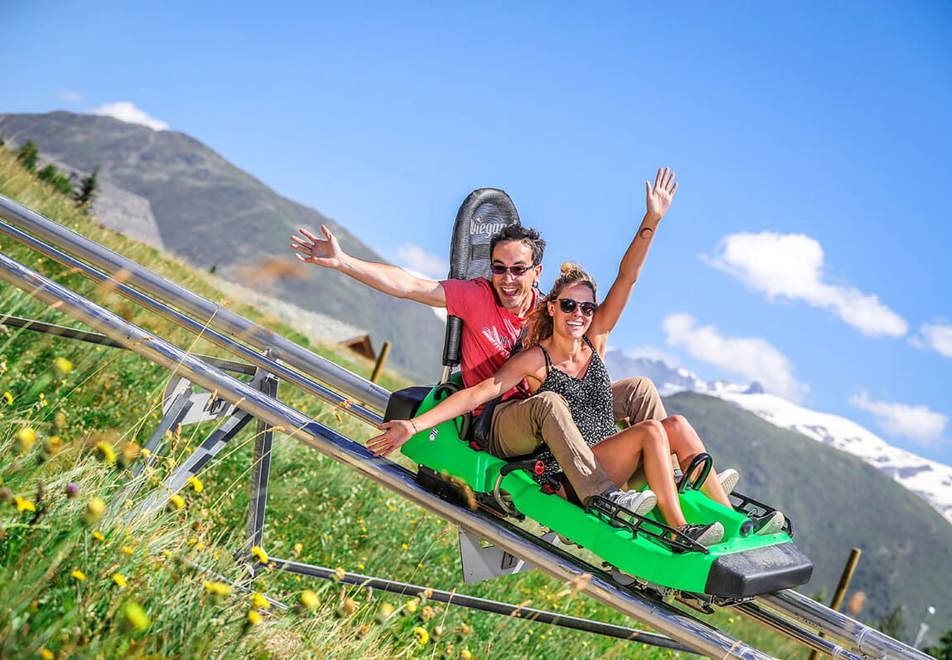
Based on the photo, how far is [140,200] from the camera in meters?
161

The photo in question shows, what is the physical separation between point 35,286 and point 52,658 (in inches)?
88.0

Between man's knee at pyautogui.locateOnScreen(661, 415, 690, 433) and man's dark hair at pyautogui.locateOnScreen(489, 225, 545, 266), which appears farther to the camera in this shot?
man's dark hair at pyautogui.locateOnScreen(489, 225, 545, 266)

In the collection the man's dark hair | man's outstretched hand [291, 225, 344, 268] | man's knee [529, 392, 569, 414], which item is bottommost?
man's knee [529, 392, 569, 414]

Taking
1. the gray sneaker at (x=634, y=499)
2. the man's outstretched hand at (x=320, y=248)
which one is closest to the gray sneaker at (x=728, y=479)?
the gray sneaker at (x=634, y=499)

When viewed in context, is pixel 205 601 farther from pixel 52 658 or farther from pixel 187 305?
pixel 187 305

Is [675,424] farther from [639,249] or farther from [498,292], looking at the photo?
[498,292]

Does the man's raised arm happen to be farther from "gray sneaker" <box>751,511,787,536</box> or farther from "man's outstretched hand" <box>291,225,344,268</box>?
"gray sneaker" <box>751,511,787,536</box>

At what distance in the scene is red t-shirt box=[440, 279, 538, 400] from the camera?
173 inches

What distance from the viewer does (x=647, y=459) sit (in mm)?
3766

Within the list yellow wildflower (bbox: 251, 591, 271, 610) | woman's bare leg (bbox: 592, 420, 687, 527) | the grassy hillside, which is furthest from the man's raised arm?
yellow wildflower (bbox: 251, 591, 271, 610)

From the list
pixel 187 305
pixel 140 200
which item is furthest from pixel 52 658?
pixel 140 200

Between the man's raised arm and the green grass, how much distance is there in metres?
0.83

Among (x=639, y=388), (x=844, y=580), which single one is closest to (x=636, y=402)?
(x=639, y=388)

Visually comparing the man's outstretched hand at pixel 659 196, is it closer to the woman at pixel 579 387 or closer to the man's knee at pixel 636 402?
the woman at pixel 579 387
